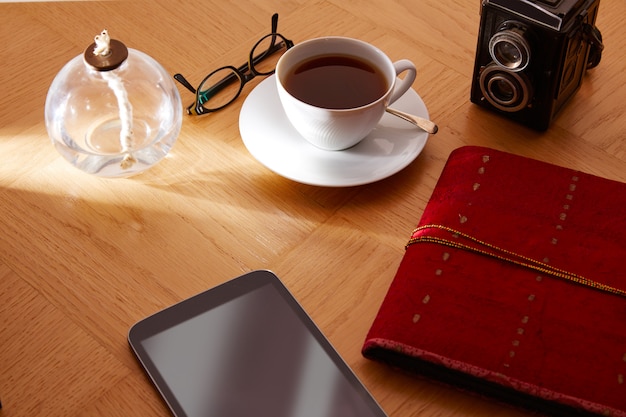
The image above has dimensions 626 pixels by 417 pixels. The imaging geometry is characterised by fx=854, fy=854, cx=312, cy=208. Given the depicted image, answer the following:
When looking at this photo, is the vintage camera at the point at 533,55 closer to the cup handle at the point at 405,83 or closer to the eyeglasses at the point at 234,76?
the cup handle at the point at 405,83

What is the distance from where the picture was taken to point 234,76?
3.56 ft

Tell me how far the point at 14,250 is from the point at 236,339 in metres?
0.28

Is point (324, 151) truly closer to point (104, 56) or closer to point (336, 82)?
point (336, 82)

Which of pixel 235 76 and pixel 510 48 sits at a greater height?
pixel 510 48

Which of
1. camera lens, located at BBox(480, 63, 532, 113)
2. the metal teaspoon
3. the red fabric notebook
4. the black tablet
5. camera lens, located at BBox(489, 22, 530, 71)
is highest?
camera lens, located at BBox(489, 22, 530, 71)

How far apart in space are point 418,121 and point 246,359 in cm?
36

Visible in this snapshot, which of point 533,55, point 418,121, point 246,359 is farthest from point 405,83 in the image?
point 246,359

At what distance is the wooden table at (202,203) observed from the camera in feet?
2.67

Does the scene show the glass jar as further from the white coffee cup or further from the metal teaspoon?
the metal teaspoon

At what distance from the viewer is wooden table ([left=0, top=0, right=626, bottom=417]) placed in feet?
2.67

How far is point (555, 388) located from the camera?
2.46ft

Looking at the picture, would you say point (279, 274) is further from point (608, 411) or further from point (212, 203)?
point (608, 411)

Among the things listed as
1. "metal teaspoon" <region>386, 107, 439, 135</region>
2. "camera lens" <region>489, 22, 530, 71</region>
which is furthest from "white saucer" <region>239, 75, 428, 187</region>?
"camera lens" <region>489, 22, 530, 71</region>

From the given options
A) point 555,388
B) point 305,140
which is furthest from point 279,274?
point 555,388
